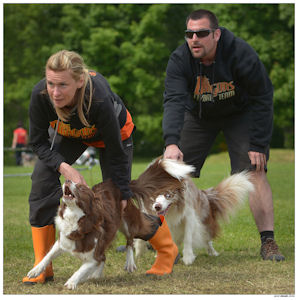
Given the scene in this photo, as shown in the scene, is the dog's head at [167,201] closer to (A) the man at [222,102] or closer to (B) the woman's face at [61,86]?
(A) the man at [222,102]

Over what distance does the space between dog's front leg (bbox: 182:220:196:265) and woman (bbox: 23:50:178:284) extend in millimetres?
677

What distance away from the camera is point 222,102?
4.91m

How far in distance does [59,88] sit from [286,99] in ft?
75.0

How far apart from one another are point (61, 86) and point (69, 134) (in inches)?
20.1

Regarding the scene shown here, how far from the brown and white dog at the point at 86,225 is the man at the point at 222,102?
2.66 ft

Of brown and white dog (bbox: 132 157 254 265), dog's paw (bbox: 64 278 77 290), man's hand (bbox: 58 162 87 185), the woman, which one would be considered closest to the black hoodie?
brown and white dog (bbox: 132 157 254 265)

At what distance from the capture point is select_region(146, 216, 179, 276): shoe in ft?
14.1

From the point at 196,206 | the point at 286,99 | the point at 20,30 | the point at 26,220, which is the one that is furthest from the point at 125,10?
the point at 196,206

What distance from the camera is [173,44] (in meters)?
29.3

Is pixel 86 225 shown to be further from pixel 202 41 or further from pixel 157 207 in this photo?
pixel 202 41

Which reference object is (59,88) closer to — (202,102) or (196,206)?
(202,102)

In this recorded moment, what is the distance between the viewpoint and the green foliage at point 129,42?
25875mm

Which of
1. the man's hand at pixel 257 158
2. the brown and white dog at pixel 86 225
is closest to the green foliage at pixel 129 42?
the man's hand at pixel 257 158

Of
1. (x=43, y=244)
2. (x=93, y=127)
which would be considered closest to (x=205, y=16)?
(x=93, y=127)
